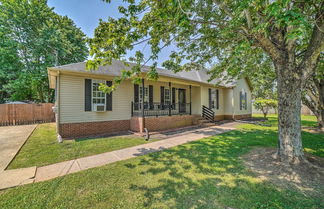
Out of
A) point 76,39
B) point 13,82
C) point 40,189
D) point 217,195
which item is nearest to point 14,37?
point 13,82

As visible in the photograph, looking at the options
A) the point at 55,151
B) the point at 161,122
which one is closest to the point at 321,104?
the point at 161,122

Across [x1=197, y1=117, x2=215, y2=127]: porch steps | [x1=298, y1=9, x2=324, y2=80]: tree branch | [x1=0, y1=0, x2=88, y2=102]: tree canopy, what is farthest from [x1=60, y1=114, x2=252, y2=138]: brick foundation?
[x1=0, y1=0, x2=88, y2=102]: tree canopy

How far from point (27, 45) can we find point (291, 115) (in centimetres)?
2336

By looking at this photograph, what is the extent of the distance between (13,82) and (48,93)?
11.9ft

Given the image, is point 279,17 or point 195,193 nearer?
point 279,17

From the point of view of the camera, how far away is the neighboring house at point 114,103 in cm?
741

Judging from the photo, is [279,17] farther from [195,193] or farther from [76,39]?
[76,39]

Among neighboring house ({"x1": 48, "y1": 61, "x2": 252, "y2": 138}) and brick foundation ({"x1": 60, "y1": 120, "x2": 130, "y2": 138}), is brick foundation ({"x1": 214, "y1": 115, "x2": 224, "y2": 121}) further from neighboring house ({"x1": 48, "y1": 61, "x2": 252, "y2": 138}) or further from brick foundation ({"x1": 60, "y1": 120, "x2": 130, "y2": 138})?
brick foundation ({"x1": 60, "y1": 120, "x2": 130, "y2": 138})

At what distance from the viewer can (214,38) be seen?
5.17 metres

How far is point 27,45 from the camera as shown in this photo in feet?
52.1

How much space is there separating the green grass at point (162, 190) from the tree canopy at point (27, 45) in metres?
17.3

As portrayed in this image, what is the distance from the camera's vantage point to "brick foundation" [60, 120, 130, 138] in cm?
743

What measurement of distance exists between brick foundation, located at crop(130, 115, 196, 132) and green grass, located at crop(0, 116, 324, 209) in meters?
4.55

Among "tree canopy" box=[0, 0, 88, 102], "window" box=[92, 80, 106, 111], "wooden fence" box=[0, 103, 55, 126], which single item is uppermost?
"tree canopy" box=[0, 0, 88, 102]
